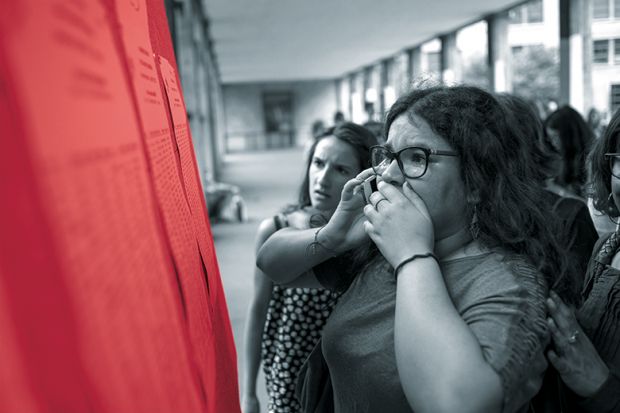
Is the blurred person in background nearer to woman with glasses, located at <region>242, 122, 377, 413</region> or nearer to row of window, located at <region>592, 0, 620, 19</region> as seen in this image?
woman with glasses, located at <region>242, 122, 377, 413</region>

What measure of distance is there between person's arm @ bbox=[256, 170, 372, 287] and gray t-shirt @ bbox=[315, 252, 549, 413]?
0.10 meters

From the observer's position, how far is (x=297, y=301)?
2211 millimetres

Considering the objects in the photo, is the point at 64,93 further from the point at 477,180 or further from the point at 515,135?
the point at 515,135

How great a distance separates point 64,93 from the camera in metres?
0.42

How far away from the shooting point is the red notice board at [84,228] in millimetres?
367

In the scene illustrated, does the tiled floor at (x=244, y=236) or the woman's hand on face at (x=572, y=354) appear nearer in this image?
the woman's hand on face at (x=572, y=354)

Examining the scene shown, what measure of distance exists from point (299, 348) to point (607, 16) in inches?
404

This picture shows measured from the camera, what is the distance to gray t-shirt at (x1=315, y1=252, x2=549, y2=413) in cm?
93

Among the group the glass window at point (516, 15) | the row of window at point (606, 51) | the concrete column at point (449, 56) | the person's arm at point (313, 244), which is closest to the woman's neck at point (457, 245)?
the person's arm at point (313, 244)

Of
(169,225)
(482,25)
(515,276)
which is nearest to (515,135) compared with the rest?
(515,276)

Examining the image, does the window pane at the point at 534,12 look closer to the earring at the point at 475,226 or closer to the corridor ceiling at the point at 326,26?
the corridor ceiling at the point at 326,26

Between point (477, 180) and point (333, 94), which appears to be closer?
point (477, 180)

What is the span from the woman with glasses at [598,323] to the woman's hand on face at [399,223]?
251 mm

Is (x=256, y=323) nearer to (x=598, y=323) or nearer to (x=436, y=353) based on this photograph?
(x=598, y=323)
